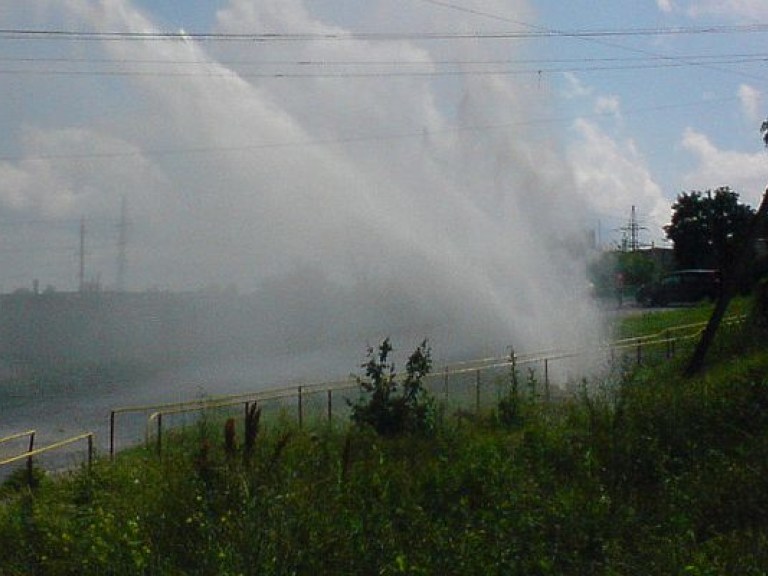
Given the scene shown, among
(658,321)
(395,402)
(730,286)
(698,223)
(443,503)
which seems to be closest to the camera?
(443,503)

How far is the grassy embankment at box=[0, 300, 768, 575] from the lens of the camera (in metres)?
8.38

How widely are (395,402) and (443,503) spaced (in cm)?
473

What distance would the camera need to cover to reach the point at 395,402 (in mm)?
15312

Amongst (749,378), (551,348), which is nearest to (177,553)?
(749,378)

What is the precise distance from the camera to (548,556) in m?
8.84

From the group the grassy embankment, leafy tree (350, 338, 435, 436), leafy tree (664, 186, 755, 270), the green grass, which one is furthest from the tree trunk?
leafy tree (664, 186, 755, 270)

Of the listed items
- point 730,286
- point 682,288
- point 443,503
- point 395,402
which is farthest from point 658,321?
point 443,503

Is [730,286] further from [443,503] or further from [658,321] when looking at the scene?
[658,321]

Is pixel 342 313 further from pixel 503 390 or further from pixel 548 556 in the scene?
pixel 548 556

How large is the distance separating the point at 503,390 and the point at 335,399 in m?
4.34

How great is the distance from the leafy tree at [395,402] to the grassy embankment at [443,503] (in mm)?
636

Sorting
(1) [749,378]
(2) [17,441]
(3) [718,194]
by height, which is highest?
(3) [718,194]

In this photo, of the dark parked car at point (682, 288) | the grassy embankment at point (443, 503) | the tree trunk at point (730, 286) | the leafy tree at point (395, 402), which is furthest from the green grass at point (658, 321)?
the grassy embankment at point (443, 503)

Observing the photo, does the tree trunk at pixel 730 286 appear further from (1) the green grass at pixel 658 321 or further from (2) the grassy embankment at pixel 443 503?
(1) the green grass at pixel 658 321
